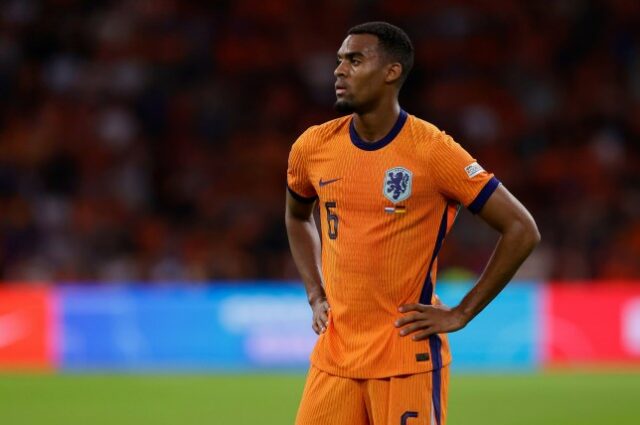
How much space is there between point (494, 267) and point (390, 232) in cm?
39

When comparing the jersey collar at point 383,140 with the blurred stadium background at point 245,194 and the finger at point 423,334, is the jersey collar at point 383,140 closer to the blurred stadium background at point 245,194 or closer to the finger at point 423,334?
the finger at point 423,334

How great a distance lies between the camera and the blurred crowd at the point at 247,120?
13680 millimetres

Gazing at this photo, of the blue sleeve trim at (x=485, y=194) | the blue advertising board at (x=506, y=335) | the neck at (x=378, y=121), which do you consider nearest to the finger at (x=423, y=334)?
the blue sleeve trim at (x=485, y=194)

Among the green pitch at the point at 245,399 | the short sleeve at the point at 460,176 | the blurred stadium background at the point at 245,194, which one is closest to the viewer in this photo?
the short sleeve at the point at 460,176

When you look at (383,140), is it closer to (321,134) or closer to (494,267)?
(321,134)

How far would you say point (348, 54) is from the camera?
4.12 meters

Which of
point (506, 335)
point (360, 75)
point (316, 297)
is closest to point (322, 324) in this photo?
point (316, 297)

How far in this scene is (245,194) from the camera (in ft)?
47.1

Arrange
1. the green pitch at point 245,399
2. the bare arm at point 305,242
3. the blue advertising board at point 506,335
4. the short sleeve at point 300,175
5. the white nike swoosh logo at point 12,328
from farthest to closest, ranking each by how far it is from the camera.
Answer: the blue advertising board at point 506,335
the white nike swoosh logo at point 12,328
the green pitch at point 245,399
the bare arm at point 305,242
the short sleeve at point 300,175

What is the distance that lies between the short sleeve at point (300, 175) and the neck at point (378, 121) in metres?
0.27

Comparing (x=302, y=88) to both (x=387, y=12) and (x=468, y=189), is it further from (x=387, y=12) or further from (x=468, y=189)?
(x=468, y=189)

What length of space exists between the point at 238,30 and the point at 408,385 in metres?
12.5

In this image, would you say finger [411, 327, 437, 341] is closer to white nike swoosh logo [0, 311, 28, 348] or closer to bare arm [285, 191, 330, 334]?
bare arm [285, 191, 330, 334]

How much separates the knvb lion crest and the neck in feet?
0.59
